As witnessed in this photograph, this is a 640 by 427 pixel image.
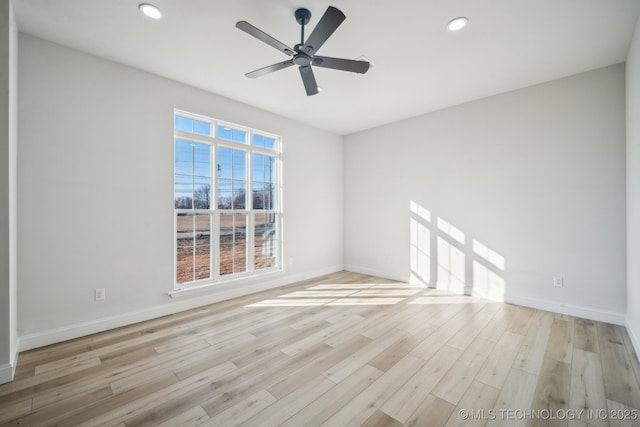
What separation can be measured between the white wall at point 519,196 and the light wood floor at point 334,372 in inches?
22.4

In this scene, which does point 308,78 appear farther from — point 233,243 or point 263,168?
point 233,243

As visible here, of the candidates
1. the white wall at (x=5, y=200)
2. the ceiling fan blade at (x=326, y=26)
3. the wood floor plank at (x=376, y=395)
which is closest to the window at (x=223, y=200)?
the white wall at (x=5, y=200)

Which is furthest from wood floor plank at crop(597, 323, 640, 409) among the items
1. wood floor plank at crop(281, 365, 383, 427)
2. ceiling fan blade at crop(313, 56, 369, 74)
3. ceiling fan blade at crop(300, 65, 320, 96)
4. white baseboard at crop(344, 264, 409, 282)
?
ceiling fan blade at crop(300, 65, 320, 96)

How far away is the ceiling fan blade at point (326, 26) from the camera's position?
5.75ft

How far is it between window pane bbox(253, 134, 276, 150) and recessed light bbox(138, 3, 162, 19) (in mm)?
2151

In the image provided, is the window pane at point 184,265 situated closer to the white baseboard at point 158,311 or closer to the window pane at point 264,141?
the white baseboard at point 158,311

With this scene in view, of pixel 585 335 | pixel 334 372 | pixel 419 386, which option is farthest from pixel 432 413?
pixel 585 335

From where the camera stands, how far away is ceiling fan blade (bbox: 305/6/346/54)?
69.1 inches

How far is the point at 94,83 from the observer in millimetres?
2820

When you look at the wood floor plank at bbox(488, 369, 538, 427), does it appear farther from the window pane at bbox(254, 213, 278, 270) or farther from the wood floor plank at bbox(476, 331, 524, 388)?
the window pane at bbox(254, 213, 278, 270)

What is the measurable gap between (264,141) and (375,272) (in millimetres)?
3224

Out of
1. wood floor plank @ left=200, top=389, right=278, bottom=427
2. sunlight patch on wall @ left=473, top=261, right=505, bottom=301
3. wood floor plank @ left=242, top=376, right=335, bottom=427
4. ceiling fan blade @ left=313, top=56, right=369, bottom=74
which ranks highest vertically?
ceiling fan blade @ left=313, top=56, right=369, bottom=74

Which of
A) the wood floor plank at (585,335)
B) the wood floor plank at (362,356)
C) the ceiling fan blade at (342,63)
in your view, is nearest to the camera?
the wood floor plank at (362,356)

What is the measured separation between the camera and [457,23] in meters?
2.33
